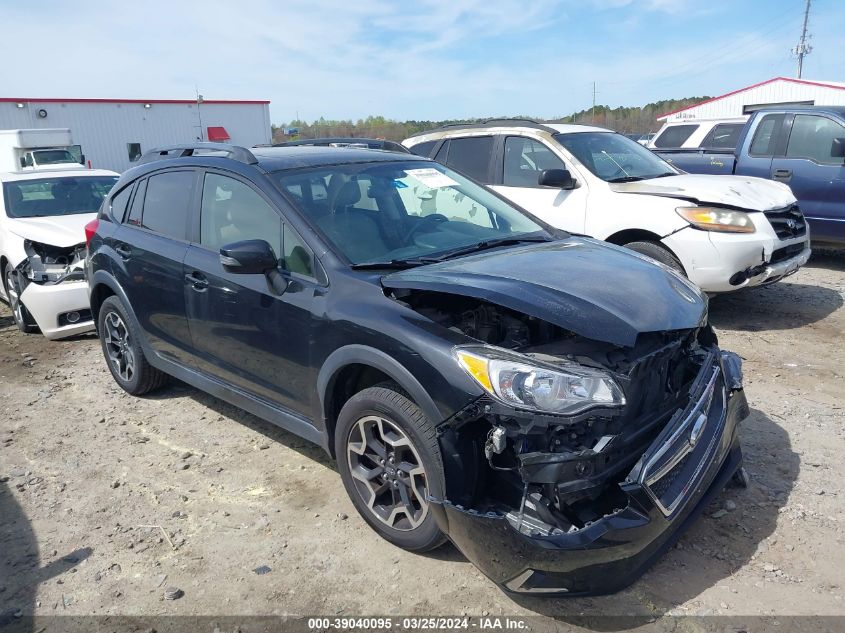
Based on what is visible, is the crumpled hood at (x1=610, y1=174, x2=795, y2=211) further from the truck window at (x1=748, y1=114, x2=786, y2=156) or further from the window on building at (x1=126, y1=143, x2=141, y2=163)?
the window on building at (x1=126, y1=143, x2=141, y2=163)

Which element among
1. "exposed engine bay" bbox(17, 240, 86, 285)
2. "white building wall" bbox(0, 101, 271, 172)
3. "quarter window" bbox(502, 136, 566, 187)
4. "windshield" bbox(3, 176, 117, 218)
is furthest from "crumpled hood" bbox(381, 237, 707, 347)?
"white building wall" bbox(0, 101, 271, 172)

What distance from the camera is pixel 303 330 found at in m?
3.42

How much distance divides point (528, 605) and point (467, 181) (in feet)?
9.16

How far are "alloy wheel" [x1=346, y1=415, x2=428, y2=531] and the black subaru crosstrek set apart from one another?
0.03 feet

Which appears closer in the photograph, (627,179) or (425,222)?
(425,222)

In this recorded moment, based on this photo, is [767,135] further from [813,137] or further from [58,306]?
[58,306]

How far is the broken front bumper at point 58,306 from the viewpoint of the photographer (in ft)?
21.6

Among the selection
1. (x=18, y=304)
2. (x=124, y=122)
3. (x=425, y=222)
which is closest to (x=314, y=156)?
(x=425, y=222)

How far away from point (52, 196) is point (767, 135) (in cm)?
906

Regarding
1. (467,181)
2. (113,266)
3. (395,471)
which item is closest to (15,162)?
(113,266)

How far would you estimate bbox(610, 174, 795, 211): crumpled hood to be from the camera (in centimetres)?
609

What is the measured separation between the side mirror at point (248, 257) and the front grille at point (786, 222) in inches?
190

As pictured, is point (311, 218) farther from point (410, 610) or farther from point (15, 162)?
point (15, 162)

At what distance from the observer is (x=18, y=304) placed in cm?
718
